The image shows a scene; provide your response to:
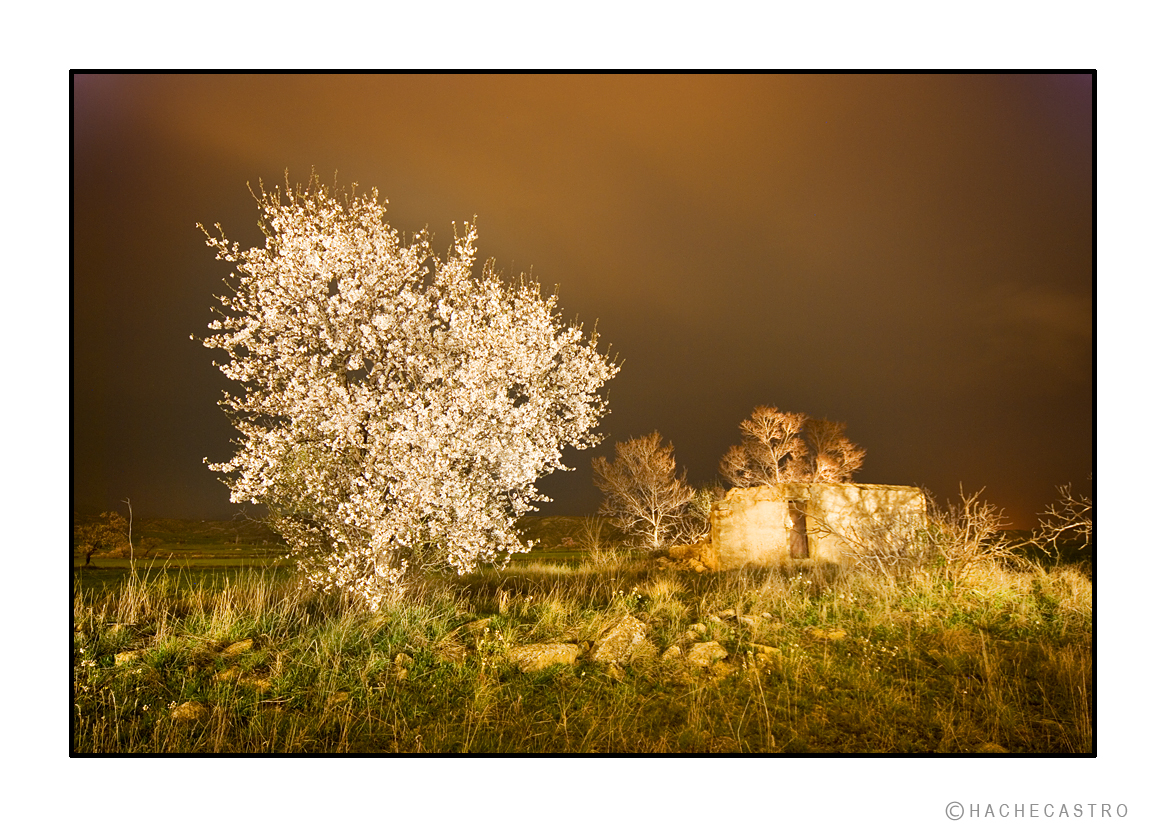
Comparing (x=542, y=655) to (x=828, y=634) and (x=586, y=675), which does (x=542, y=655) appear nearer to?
(x=586, y=675)

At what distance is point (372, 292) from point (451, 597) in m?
4.91

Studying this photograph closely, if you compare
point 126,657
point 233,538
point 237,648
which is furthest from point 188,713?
point 233,538

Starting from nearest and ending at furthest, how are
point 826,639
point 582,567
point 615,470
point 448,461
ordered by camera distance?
point 826,639 < point 448,461 < point 582,567 < point 615,470

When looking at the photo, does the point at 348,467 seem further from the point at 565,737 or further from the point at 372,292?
the point at 565,737

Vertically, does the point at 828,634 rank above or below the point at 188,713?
above

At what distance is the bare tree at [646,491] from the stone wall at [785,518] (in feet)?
26.6

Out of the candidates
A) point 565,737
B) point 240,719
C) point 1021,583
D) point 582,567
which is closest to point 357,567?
point 240,719

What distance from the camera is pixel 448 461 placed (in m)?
9.36

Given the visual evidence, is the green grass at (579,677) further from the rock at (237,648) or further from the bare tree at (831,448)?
the bare tree at (831,448)

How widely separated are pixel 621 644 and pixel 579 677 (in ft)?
2.86

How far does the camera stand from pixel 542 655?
7.61 metres

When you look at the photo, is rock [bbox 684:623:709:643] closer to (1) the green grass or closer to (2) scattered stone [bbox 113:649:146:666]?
(1) the green grass

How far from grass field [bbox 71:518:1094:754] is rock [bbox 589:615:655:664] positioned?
0.10 m

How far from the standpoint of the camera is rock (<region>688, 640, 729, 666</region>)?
7466 mm
